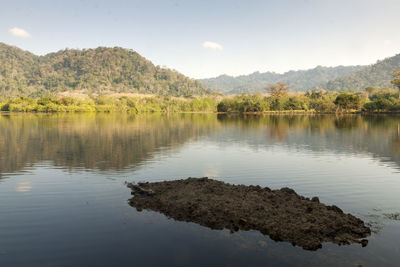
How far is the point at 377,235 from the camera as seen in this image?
14.8 meters

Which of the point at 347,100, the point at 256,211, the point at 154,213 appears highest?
the point at 347,100

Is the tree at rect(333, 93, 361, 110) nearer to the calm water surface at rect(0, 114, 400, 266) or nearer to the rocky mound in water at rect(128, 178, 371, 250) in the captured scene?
the calm water surface at rect(0, 114, 400, 266)

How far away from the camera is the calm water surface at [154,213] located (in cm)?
1290

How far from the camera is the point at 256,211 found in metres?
16.9

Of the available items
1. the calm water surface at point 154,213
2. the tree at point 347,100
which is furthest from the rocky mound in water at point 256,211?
the tree at point 347,100

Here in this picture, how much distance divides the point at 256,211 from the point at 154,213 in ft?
21.3

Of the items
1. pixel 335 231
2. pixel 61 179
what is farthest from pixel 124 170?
pixel 335 231

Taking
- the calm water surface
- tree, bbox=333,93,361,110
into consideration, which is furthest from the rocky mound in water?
tree, bbox=333,93,361,110

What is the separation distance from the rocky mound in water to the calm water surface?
0.69 metres

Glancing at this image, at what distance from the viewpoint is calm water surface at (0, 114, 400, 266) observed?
12898mm

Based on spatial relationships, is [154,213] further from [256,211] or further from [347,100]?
[347,100]

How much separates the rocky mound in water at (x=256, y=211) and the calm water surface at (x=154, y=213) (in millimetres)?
692

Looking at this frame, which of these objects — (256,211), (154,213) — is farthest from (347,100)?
(154,213)

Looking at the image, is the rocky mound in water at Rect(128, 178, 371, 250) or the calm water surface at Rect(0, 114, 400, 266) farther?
the rocky mound in water at Rect(128, 178, 371, 250)
